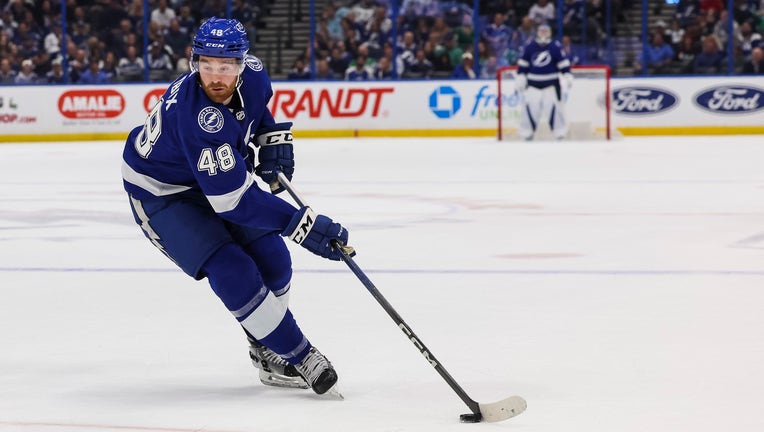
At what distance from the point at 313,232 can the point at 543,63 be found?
11.4 metres

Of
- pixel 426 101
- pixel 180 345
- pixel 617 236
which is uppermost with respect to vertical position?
pixel 180 345

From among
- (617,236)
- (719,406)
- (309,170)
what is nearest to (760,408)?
(719,406)

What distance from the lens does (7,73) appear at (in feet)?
49.1

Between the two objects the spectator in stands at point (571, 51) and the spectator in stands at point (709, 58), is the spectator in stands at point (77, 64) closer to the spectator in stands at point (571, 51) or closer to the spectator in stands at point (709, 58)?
the spectator in stands at point (571, 51)

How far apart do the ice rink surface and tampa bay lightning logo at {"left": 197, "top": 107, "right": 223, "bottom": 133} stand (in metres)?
0.65

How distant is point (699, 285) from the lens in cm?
471

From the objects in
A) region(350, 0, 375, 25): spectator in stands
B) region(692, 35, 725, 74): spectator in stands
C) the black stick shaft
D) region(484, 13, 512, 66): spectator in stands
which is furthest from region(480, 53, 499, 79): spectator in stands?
the black stick shaft

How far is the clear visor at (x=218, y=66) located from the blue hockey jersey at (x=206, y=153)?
0.18 ft

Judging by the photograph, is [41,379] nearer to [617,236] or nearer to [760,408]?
[760,408]

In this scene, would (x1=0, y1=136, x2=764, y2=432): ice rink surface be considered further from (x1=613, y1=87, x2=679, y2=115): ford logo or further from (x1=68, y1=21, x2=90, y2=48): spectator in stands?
(x1=68, y1=21, x2=90, y2=48): spectator in stands

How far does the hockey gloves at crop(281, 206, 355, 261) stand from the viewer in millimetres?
2938

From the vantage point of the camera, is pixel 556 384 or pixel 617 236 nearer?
pixel 556 384

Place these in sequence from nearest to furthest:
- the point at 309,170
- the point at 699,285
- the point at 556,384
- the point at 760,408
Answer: the point at 760,408, the point at 556,384, the point at 699,285, the point at 309,170

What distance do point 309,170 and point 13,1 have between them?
22.4 ft
